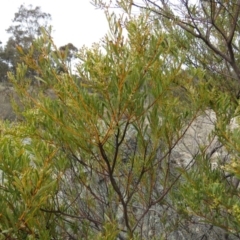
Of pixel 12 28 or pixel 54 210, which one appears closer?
pixel 54 210

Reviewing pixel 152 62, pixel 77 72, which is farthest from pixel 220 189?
pixel 77 72

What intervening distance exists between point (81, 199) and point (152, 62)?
1207 mm

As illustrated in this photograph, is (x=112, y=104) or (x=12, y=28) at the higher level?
(x=12, y=28)

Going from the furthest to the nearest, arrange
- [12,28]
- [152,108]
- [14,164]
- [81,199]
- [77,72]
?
[12,28]
[81,199]
[152,108]
[77,72]
[14,164]

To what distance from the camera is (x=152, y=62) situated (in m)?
1.89

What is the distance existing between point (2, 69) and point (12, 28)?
4.24 metres

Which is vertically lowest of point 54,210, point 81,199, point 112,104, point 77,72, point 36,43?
point 54,210

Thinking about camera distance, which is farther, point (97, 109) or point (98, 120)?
point (98, 120)

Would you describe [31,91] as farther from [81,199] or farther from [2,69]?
[2,69]

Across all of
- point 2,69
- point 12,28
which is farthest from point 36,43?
point 2,69

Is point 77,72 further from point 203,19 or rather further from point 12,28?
point 12,28

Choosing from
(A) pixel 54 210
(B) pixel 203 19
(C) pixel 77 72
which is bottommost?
(A) pixel 54 210

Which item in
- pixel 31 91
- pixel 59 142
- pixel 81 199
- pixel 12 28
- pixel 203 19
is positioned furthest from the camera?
pixel 12 28

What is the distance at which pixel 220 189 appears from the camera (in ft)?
7.11
